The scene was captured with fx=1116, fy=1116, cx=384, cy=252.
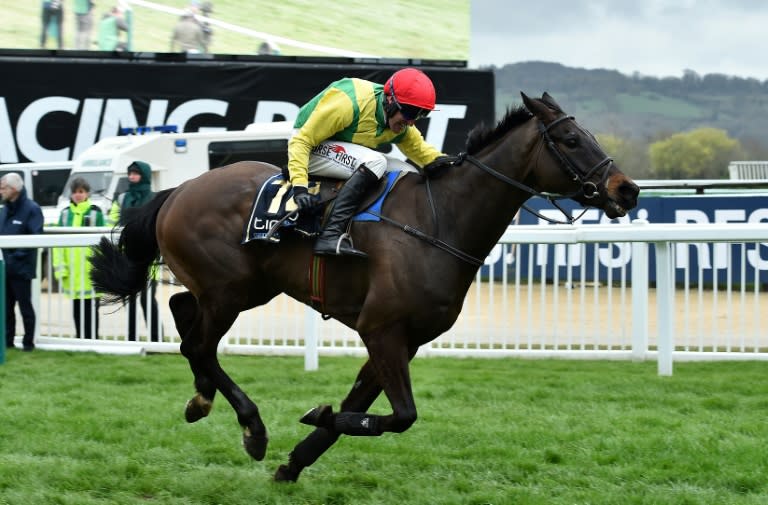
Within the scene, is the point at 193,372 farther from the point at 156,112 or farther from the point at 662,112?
the point at 662,112

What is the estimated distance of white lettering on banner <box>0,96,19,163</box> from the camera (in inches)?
771

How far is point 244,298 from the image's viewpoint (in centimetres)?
578

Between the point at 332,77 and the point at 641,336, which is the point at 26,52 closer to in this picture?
the point at 332,77

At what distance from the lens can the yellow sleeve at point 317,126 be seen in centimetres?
539

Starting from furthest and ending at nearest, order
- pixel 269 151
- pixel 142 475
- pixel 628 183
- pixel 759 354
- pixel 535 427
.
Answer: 1. pixel 269 151
2. pixel 759 354
3. pixel 535 427
4. pixel 142 475
5. pixel 628 183

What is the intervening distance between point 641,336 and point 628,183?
4041 mm

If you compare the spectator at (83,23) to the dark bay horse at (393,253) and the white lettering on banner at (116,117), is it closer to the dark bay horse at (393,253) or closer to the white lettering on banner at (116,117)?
the white lettering on banner at (116,117)

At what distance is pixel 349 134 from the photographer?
Result: 18.1ft

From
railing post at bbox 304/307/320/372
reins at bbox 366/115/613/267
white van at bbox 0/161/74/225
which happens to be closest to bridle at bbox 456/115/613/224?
reins at bbox 366/115/613/267

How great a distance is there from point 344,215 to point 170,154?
41.0 feet

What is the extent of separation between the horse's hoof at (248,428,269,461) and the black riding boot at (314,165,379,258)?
95 cm

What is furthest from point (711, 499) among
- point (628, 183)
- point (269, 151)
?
point (269, 151)

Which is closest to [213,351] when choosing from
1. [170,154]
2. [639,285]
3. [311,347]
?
[311,347]

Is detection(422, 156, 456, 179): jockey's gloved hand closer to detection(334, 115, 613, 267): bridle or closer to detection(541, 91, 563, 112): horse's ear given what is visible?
detection(334, 115, 613, 267): bridle
